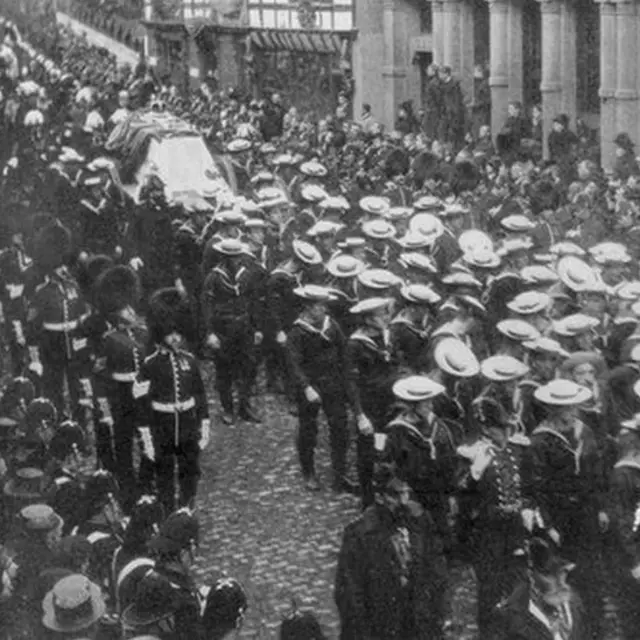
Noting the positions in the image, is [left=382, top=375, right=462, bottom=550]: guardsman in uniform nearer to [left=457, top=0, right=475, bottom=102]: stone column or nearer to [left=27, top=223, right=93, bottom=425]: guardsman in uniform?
[left=27, top=223, right=93, bottom=425]: guardsman in uniform

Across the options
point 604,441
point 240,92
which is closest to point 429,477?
point 604,441

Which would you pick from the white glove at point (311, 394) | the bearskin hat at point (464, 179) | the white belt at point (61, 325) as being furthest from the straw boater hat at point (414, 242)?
the bearskin hat at point (464, 179)

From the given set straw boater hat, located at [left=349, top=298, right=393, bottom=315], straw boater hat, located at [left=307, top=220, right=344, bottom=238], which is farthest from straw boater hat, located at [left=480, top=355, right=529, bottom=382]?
straw boater hat, located at [left=307, top=220, right=344, bottom=238]

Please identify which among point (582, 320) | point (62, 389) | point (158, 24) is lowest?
point (62, 389)

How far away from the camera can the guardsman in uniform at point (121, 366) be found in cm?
1080

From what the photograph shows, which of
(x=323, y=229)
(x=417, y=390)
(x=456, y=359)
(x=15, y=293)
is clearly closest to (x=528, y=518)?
(x=417, y=390)

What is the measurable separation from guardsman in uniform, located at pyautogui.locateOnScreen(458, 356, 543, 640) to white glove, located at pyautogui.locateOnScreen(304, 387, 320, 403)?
267 cm

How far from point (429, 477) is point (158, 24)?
40.3m

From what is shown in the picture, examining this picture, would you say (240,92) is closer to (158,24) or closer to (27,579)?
(158,24)

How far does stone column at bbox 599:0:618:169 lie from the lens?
922 inches

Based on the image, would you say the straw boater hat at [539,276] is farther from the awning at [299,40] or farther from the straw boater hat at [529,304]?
the awning at [299,40]

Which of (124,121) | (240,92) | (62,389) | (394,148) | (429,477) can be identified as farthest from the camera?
(240,92)

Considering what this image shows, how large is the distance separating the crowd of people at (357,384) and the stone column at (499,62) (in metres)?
7.96

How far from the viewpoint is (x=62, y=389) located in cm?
1363
